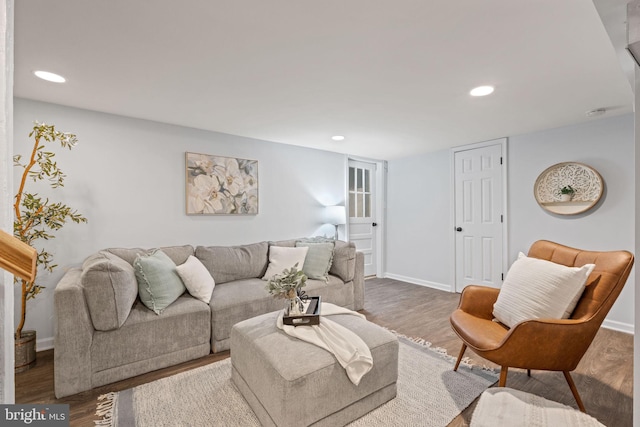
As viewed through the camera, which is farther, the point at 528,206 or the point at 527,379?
the point at 528,206

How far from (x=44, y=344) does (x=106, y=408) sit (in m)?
1.38

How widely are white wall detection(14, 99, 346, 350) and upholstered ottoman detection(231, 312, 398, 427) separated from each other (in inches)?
71.0

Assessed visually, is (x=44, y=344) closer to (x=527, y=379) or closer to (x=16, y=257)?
(x=16, y=257)

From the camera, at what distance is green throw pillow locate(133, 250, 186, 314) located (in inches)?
90.2

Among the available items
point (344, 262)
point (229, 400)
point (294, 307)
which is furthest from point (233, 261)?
point (229, 400)

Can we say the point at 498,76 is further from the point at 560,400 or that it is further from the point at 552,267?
the point at 560,400

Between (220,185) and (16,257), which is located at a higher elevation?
(220,185)

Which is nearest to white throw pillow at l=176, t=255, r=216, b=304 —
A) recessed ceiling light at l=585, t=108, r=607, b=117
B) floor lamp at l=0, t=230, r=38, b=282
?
Answer: floor lamp at l=0, t=230, r=38, b=282

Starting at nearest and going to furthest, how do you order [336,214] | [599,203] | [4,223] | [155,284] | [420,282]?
[4,223] → [155,284] → [599,203] → [336,214] → [420,282]

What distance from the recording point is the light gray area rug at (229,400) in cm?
168

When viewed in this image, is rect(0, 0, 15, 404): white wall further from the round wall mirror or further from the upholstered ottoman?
the round wall mirror

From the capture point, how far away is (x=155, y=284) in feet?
7.61

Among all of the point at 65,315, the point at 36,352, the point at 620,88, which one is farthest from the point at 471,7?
the point at 36,352

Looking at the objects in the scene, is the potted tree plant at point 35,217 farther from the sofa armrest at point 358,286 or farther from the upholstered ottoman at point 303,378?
the sofa armrest at point 358,286
